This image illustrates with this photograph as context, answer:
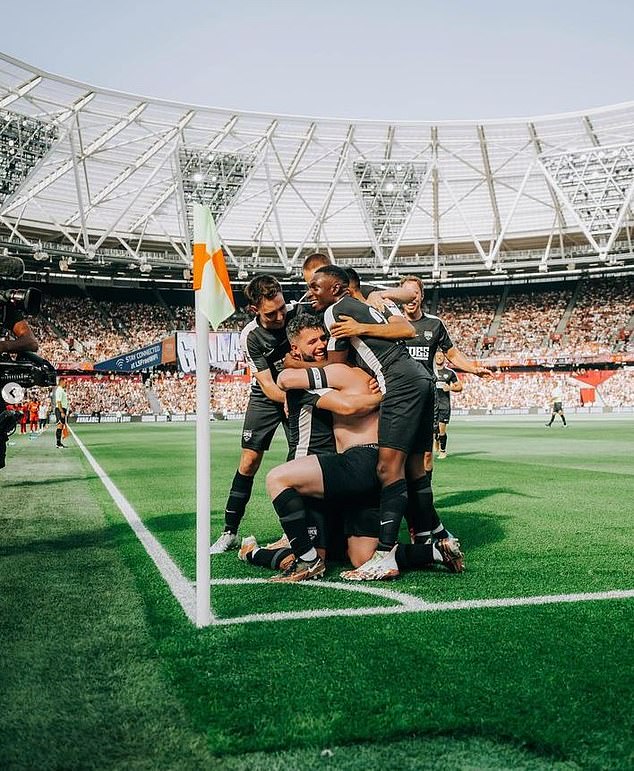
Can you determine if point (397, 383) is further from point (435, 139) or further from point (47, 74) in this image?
point (435, 139)

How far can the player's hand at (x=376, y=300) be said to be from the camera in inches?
226

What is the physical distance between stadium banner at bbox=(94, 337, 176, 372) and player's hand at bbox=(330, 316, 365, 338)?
48.4m

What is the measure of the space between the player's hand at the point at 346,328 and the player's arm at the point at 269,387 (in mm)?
1159

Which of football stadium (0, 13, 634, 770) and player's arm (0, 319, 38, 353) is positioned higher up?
player's arm (0, 319, 38, 353)

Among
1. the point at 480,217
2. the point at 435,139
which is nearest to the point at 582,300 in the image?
the point at 480,217

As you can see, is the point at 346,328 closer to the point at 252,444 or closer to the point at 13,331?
the point at 252,444

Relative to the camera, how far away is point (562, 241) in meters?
51.9

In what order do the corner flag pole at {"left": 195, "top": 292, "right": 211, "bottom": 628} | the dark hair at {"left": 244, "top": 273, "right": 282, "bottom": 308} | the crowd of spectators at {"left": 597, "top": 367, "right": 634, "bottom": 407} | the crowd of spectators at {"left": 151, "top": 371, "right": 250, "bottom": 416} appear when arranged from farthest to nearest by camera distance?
1. the crowd of spectators at {"left": 151, "top": 371, "right": 250, "bottom": 416}
2. the crowd of spectators at {"left": 597, "top": 367, "right": 634, "bottom": 407}
3. the dark hair at {"left": 244, "top": 273, "right": 282, "bottom": 308}
4. the corner flag pole at {"left": 195, "top": 292, "right": 211, "bottom": 628}

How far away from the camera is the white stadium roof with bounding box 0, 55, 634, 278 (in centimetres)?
4125

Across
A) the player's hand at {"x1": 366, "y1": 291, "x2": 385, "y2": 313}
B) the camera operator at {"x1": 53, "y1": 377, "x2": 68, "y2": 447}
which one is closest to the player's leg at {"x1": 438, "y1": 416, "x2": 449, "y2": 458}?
the player's hand at {"x1": 366, "y1": 291, "x2": 385, "y2": 313}

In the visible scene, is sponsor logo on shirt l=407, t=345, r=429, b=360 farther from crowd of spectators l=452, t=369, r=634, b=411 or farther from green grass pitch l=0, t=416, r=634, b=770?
crowd of spectators l=452, t=369, r=634, b=411

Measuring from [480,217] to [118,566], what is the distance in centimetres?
5065

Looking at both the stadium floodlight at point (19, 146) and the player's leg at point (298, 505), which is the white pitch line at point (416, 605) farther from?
the stadium floodlight at point (19, 146)

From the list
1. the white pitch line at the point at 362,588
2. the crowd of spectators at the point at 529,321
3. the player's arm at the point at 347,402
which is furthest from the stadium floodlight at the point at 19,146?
the white pitch line at the point at 362,588
